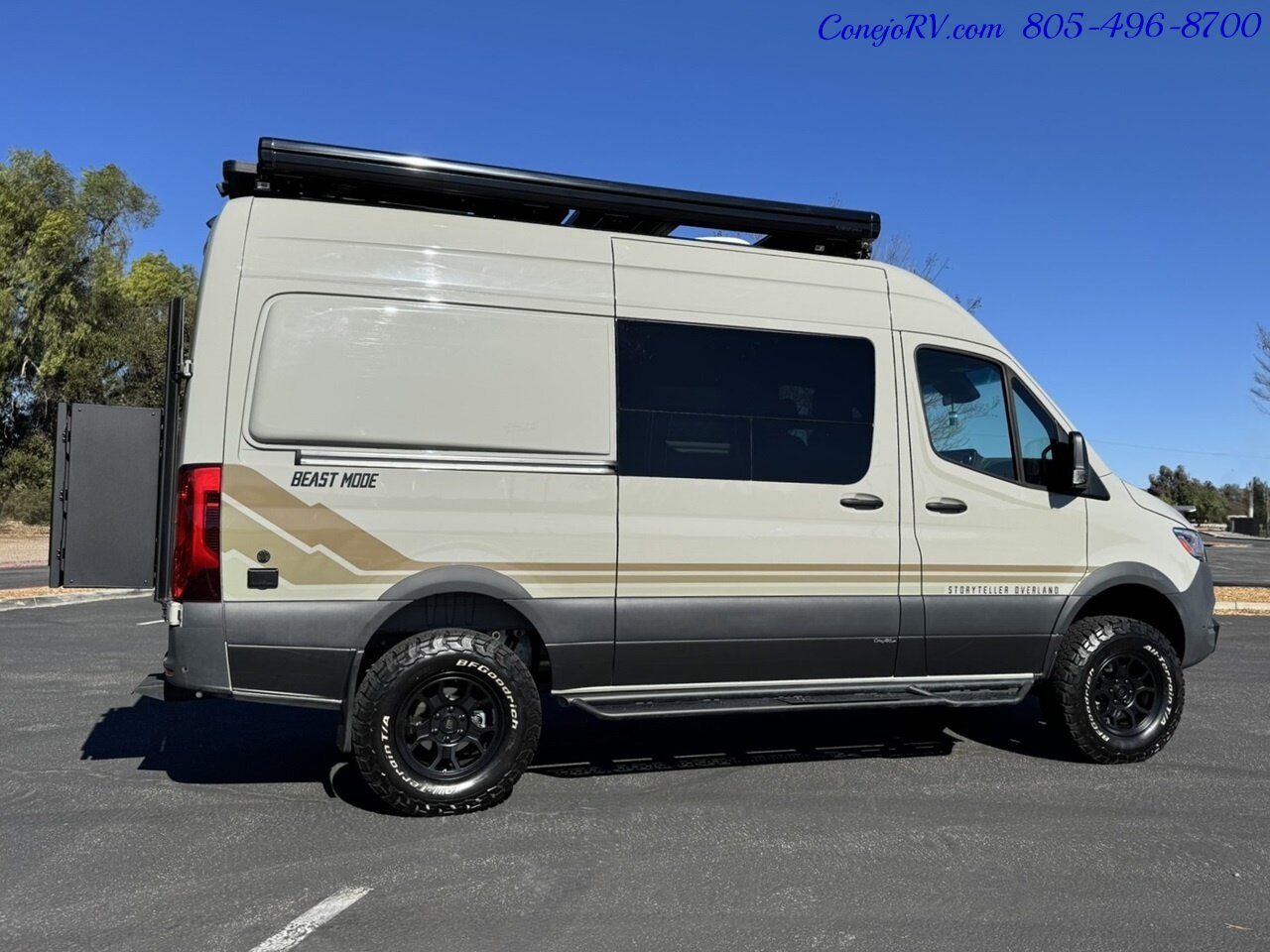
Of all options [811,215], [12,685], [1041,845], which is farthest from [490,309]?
[12,685]

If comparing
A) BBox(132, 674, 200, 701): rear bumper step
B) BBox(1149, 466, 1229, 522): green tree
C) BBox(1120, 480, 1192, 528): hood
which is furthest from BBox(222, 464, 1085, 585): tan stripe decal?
BBox(1149, 466, 1229, 522): green tree

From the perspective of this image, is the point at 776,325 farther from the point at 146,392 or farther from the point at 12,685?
the point at 146,392

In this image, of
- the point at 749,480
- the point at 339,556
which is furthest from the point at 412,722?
the point at 749,480

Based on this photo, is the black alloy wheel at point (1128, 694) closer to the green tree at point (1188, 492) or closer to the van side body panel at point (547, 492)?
the van side body panel at point (547, 492)

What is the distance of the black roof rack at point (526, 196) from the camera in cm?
489

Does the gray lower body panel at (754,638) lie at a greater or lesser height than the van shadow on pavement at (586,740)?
greater

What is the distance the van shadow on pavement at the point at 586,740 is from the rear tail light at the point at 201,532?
4.36 feet

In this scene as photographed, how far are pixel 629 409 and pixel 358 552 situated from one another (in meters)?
1.47

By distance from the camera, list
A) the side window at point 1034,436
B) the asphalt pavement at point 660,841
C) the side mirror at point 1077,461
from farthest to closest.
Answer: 1. the side window at point 1034,436
2. the side mirror at point 1077,461
3. the asphalt pavement at point 660,841

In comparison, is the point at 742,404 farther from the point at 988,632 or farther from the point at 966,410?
the point at 988,632

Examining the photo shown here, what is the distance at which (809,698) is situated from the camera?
5398mm

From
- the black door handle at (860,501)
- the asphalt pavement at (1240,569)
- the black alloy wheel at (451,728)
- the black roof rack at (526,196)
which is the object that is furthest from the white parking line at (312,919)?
the asphalt pavement at (1240,569)

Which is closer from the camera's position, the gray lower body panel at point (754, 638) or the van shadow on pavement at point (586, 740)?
the gray lower body panel at point (754, 638)

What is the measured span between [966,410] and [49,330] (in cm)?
3938
